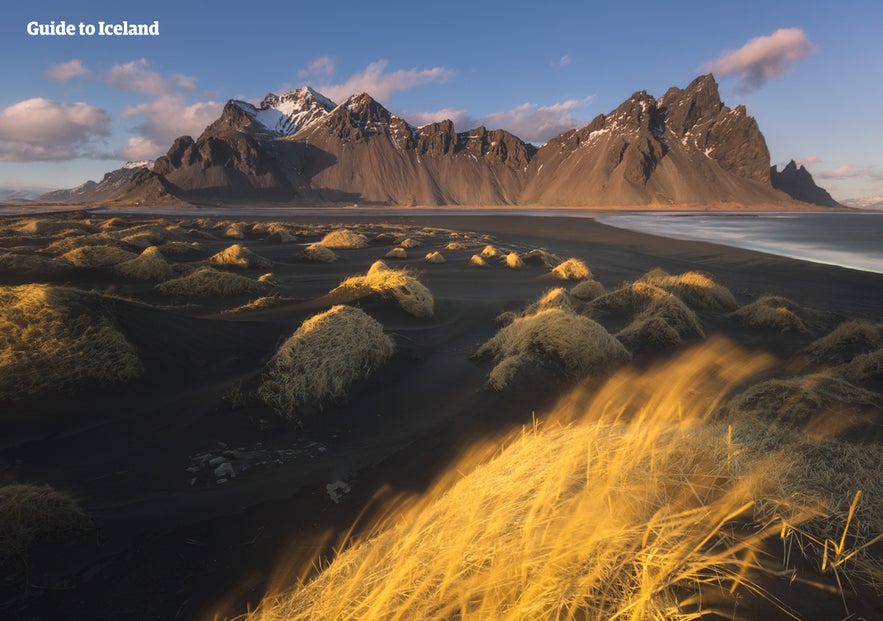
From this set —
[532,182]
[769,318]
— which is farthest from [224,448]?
[532,182]

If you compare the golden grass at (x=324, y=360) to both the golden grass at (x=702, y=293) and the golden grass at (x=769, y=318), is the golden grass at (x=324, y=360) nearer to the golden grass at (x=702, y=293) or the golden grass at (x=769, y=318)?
the golden grass at (x=769, y=318)

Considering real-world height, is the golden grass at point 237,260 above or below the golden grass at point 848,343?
above

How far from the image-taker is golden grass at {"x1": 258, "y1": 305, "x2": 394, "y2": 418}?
594 centimetres

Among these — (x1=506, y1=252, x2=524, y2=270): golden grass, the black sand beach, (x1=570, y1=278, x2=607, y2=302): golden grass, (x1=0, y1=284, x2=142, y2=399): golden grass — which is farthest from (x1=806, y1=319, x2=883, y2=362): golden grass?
(x1=0, y1=284, x2=142, y2=399): golden grass

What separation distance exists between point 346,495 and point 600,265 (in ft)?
73.1

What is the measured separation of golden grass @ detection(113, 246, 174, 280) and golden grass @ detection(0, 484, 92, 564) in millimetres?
12898

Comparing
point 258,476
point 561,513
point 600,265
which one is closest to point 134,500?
point 258,476

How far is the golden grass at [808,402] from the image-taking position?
5086 mm

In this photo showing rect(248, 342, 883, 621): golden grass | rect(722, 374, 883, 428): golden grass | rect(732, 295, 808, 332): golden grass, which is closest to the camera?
rect(248, 342, 883, 621): golden grass

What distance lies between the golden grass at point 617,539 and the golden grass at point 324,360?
10.5 ft

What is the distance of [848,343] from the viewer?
8992 mm

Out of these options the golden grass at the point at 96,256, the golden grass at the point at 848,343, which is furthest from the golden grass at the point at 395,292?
the golden grass at the point at 96,256

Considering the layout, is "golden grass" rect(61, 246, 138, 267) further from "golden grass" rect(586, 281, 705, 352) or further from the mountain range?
the mountain range

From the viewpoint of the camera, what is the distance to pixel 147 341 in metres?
6.95
